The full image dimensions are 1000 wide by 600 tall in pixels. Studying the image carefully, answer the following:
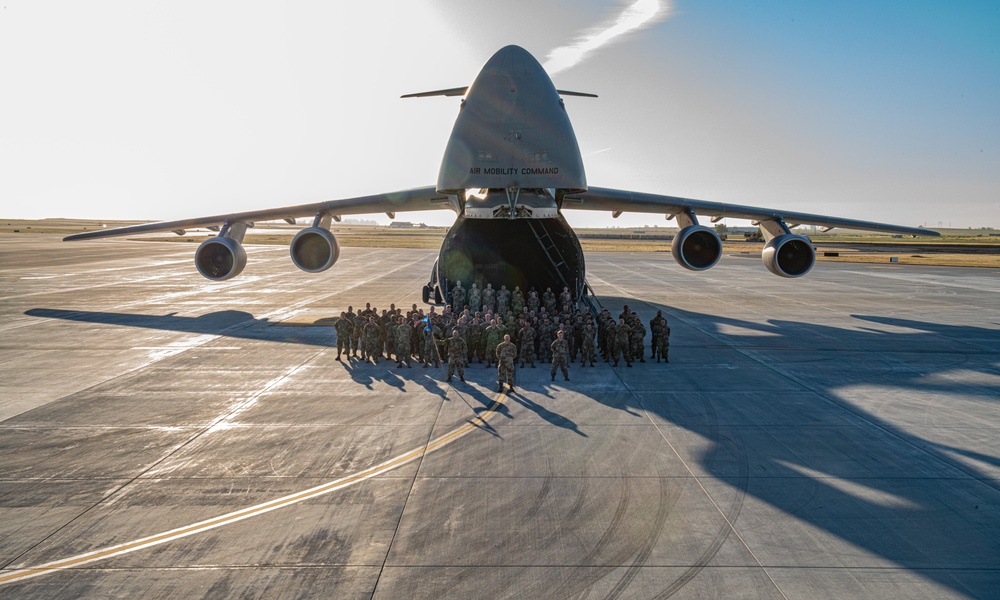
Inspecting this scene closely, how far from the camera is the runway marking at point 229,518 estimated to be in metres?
5.35

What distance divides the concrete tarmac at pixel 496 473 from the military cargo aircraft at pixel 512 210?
13.5 feet

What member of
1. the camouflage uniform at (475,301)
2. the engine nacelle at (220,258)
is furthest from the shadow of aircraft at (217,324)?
the camouflage uniform at (475,301)

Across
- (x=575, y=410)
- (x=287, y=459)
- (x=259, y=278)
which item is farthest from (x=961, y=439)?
(x=259, y=278)

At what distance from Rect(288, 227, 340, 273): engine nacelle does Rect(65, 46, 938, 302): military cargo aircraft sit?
31 mm

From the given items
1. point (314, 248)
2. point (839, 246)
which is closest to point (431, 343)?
point (314, 248)

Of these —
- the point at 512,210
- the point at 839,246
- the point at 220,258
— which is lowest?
the point at 220,258

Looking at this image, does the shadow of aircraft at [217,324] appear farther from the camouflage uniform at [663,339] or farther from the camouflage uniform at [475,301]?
the camouflage uniform at [663,339]

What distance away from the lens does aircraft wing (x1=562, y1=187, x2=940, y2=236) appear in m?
19.2

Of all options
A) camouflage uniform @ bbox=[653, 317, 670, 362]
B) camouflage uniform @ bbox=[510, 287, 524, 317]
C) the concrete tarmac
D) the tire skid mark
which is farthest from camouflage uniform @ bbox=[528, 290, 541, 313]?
the tire skid mark

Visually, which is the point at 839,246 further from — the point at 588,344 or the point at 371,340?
the point at 371,340

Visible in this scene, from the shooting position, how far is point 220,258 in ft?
65.8

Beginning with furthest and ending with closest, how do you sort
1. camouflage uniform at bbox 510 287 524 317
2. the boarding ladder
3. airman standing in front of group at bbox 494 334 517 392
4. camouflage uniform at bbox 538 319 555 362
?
1. the boarding ladder
2. camouflage uniform at bbox 510 287 524 317
3. camouflage uniform at bbox 538 319 555 362
4. airman standing in front of group at bbox 494 334 517 392

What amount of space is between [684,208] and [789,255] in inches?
148

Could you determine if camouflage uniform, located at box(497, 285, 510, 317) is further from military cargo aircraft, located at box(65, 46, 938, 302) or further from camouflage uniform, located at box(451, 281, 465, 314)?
military cargo aircraft, located at box(65, 46, 938, 302)
